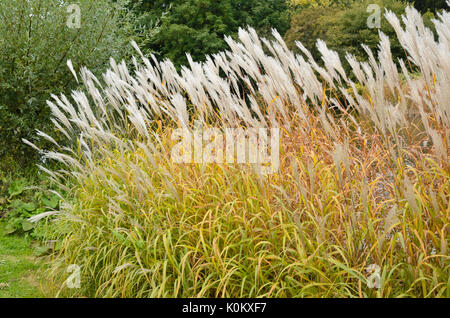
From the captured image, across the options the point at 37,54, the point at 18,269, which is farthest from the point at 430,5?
the point at 18,269

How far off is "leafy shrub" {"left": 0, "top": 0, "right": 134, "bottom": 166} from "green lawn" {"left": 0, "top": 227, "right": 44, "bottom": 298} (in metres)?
1.71

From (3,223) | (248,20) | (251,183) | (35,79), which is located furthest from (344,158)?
(248,20)

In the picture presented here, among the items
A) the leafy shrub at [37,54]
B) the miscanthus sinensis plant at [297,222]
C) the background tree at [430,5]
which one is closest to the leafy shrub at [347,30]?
the background tree at [430,5]

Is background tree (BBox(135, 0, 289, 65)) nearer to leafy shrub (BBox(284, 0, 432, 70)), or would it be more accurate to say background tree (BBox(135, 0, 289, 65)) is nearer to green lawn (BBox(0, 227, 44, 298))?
leafy shrub (BBox(284, 0, 432, 70))

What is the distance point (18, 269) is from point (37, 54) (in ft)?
10.6

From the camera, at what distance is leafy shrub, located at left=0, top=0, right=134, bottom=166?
602 centimetres

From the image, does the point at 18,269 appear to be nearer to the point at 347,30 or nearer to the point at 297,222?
the point at 297,222

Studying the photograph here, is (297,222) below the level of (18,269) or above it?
above

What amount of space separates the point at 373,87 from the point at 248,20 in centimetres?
1649

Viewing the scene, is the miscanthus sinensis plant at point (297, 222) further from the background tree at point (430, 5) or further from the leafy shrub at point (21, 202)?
the background tree at point (430, 5)

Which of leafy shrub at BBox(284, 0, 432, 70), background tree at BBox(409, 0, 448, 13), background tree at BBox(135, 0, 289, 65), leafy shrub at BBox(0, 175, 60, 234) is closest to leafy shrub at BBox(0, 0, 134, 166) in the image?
leafy shrub at BBox(0, 175, 60, 234)

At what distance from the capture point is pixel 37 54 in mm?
6051

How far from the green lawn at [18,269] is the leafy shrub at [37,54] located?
5.61ft
